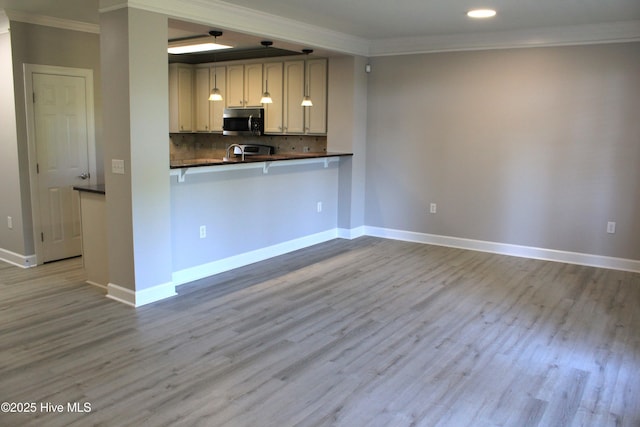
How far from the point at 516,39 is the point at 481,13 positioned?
1.10 meters

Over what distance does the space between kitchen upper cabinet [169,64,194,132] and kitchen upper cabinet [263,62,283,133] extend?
163 centimetres

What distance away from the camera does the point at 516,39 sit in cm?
561

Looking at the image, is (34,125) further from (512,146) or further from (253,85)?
(512,146)

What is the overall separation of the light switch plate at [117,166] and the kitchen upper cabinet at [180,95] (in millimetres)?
4406

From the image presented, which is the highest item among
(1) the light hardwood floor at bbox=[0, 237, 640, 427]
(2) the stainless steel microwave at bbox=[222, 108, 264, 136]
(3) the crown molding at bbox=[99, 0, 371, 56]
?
(3) the crown molding at bbox=[99, 0, 371, 56]

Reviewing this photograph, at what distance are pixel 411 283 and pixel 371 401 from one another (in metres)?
2.22

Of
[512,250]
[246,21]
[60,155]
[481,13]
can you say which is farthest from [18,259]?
[512,250]

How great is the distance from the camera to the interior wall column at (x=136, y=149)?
3.88 metres

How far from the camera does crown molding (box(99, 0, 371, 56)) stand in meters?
3.96

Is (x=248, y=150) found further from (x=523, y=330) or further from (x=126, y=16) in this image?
(x=523, y=330)

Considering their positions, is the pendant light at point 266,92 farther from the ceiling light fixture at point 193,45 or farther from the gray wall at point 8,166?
the gray wall at point 8,166

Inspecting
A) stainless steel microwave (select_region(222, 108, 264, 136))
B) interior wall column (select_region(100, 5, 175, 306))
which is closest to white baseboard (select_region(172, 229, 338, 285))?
interior wall column (select_region(100, 5, 175, 306))

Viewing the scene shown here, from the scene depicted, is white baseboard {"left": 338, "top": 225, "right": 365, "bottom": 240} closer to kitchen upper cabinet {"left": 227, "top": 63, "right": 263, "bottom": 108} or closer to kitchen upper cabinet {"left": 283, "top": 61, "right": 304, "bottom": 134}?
kitchen upper cabinet {"left": 283, "top": 61, "right": 304, "bottom": 134}

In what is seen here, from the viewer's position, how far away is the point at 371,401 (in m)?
2.74
